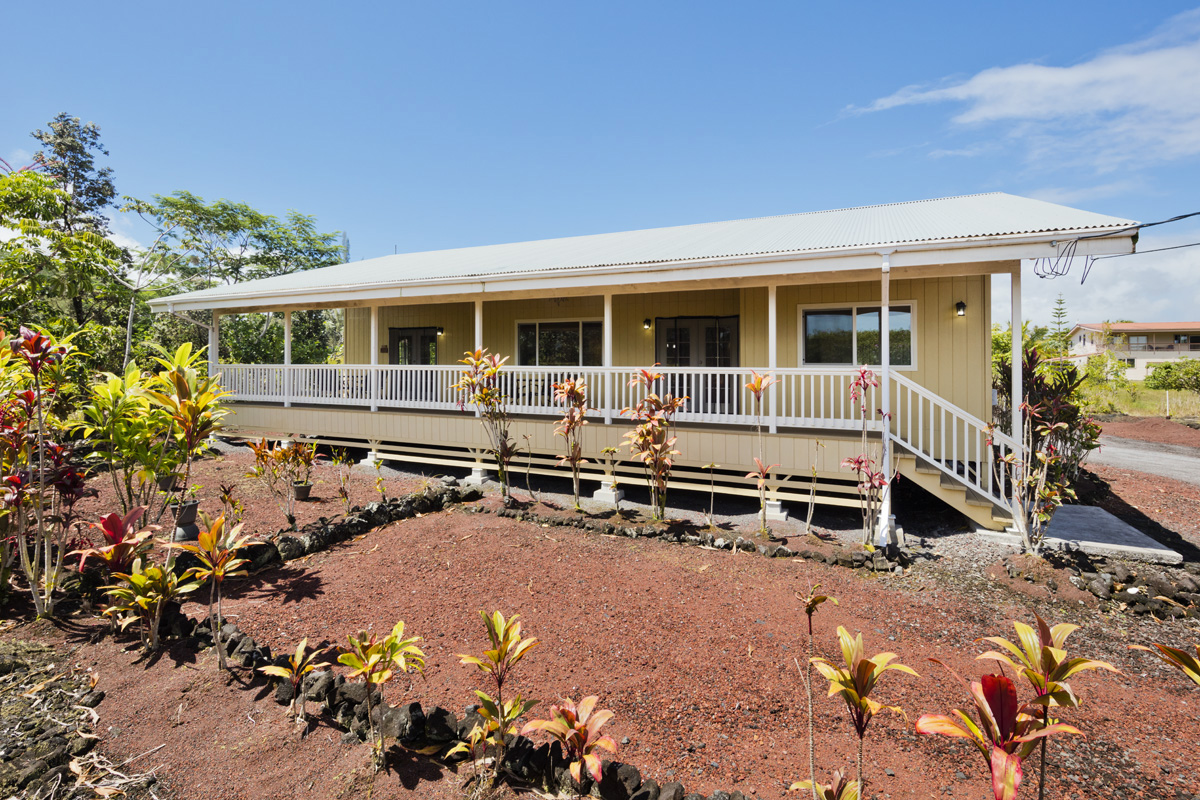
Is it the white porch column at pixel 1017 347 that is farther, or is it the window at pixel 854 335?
the window at pixel 854 335

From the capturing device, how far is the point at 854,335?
8539mm

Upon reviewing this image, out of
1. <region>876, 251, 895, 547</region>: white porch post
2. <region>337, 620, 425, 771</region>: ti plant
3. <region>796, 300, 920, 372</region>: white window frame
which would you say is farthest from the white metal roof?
<region>337, 620, 425, 771</region>: ti plant

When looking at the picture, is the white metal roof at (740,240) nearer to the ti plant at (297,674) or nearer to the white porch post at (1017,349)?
the white porch post at (1017,349)

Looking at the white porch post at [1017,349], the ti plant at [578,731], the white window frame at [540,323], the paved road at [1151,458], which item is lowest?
the paved road at [1151,458]

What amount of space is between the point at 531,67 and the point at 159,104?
11.0 meters

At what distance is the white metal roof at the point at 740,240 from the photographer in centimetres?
641

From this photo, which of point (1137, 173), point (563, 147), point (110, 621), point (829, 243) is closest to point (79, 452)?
point (110, 621)

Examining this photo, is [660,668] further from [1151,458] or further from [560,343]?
[1151,458]

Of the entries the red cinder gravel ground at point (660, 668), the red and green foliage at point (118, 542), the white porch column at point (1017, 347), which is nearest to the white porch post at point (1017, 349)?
the white porch column at point (1017, 347)

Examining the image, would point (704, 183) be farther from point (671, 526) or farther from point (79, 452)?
point (79, 452)

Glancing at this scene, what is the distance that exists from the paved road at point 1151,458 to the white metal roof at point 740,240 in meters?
6.39

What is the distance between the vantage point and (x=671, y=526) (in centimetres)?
579

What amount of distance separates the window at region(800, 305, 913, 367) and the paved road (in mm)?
6238

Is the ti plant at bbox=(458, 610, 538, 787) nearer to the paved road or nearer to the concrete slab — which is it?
the concrete slab
